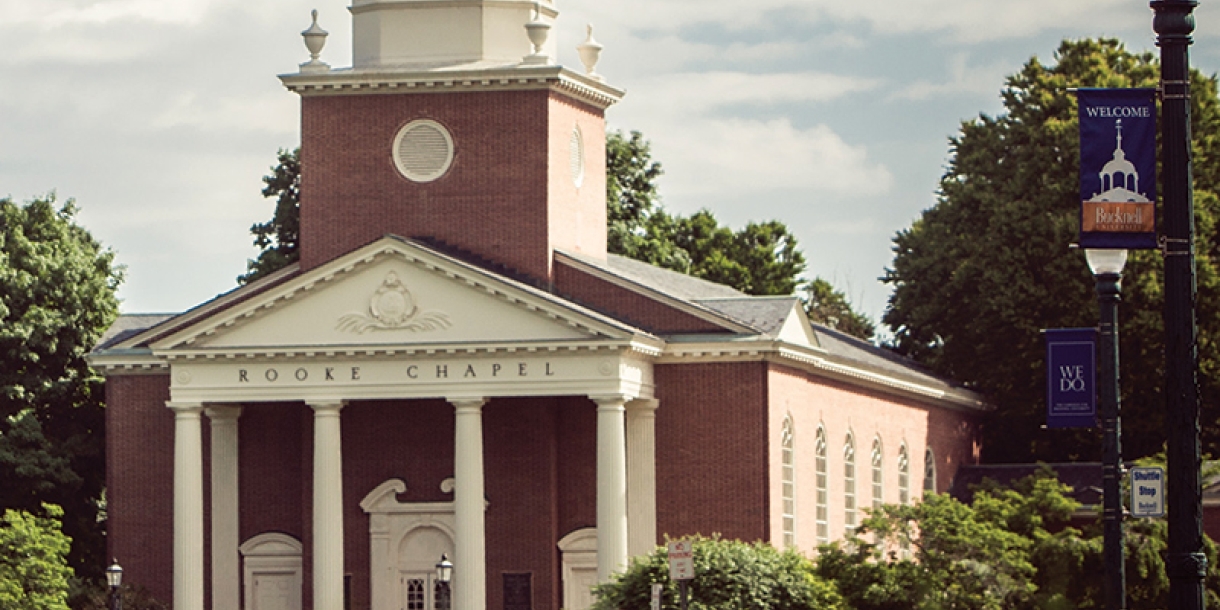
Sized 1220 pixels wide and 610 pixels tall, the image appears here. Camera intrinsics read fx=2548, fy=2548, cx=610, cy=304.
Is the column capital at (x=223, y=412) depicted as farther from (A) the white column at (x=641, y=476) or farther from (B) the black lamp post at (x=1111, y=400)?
(B) the black lamp post at (x=1111, y=400)

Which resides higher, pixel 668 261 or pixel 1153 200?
pixel 668 261

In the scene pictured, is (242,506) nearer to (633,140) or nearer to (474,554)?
(474,554)

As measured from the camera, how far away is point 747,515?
57.1m

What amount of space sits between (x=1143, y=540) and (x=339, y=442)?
17.6m

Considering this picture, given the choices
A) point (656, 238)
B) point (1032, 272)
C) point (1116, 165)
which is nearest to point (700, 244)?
point (656, 238)

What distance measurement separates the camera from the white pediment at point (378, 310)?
182 ft

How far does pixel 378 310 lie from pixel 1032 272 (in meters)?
25.2

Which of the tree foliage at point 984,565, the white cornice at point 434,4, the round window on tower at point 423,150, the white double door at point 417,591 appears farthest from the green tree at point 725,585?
the white cornice at point 434,4

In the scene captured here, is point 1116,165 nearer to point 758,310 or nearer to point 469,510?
point 469,510

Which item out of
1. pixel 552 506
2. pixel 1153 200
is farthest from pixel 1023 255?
pixel 1153 200

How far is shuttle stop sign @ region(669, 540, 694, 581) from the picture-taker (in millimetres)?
40594

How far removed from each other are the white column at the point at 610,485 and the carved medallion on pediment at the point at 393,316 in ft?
13.9

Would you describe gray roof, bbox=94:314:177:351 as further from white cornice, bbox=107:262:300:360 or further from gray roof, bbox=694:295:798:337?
gray roof, bbox=694:295:798:337

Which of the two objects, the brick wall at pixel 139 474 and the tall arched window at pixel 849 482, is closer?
the brick wall at pixel 139 474
